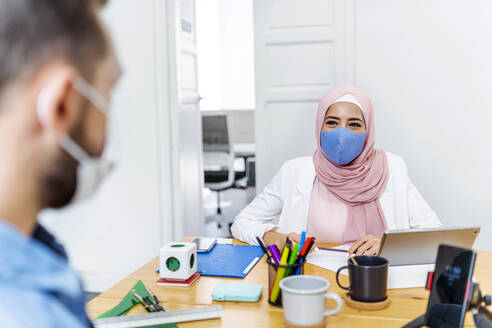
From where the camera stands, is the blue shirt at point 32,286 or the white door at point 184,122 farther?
the white door at point 184,122

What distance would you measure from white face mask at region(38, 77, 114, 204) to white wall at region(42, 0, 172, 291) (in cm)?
→ 211

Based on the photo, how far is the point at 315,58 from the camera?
2420 mm

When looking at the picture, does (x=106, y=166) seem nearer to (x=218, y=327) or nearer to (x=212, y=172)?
(x=218, y=327)

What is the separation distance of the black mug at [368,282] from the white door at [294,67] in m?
1.53

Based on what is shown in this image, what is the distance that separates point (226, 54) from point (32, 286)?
6.38 meters

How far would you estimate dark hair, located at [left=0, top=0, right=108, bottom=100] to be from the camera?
0.37 m

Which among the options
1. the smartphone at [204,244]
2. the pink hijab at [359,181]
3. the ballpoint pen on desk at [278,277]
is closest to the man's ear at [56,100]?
the ballpoint pen on desk at [278,277]

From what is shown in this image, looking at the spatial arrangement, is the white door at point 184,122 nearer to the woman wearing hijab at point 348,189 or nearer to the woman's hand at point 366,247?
the woman wearing hijab at point 348,189

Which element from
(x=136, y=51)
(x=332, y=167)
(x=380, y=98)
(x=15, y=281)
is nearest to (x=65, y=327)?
(x=15, y=281)

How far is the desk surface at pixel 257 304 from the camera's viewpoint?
905mm

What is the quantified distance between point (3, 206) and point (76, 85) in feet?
0.37

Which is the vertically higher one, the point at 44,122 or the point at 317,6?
the point at 317,6

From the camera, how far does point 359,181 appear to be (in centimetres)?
167

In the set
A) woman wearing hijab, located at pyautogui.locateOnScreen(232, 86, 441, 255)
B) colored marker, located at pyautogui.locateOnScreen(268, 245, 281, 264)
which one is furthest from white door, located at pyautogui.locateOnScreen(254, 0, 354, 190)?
colored marker, located at pyautogui.locateOnScreen(268, 245, 281, 264)
